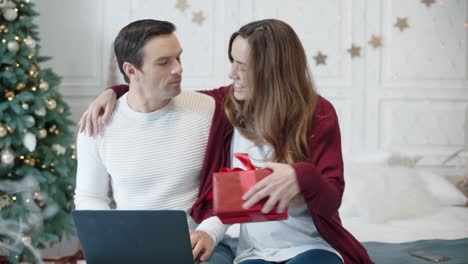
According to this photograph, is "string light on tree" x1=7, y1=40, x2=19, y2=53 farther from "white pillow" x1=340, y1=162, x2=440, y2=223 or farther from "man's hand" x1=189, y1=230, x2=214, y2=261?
"man's hand" x1=189, y1=230, x2=214, y2=261

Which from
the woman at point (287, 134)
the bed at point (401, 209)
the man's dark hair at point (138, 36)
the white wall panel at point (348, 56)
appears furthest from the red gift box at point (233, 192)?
the white wall panel at point (348, 56)

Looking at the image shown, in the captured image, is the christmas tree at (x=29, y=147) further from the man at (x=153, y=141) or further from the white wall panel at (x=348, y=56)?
the man at (x=153, y=141)

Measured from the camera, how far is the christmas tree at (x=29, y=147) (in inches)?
136

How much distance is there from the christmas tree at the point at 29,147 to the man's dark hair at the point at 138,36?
5.09ft

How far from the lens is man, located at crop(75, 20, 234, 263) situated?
2.00 metres

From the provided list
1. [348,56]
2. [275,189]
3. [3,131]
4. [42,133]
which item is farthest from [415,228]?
[3,131]

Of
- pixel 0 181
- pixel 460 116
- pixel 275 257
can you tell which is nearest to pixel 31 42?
pixel 0 181

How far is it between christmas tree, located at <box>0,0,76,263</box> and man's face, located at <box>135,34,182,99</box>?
5.34 ft

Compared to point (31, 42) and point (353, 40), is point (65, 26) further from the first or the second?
point (353, 40)

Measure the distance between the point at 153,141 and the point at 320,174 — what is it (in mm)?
622

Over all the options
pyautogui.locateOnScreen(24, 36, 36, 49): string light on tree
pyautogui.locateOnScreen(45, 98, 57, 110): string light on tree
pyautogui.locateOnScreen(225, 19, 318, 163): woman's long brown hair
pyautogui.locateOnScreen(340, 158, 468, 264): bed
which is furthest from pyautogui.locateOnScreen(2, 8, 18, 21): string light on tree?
pyautogui.locateOnScreen(225, 19, 318, 163): woman's long brown hair

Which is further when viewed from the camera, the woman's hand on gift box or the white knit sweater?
the white knit sweater

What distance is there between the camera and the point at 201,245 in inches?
69.9

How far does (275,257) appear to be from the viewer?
179 centimetres
